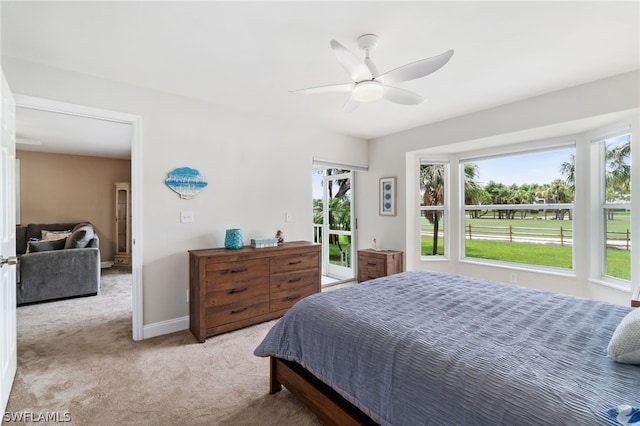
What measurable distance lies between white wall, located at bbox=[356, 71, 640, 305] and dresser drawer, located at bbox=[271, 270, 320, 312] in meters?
1.62

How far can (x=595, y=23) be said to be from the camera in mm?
1883

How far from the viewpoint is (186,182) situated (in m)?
3.04

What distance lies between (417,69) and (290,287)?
8.20 feet

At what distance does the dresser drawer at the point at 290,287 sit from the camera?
3.22 metres

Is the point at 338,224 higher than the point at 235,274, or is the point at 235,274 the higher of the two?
the point at 338,224

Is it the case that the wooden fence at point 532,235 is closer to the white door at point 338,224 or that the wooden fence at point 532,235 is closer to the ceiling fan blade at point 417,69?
the white door at point 338,224

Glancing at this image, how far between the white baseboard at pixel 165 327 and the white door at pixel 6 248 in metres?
0.90

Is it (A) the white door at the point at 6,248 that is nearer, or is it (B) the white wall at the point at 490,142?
(A) the white door at the point at 6,248

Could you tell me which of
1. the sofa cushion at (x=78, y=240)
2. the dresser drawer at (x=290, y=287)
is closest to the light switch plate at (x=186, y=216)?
the dresser drawer at (x=290, y=287)

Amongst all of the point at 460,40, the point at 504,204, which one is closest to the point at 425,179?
the point at 504,204

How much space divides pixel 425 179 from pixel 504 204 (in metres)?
1.13

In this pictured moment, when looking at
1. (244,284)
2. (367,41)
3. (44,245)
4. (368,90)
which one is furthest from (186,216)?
(44,245)

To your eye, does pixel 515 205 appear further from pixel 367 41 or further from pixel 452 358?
pixel 452 358

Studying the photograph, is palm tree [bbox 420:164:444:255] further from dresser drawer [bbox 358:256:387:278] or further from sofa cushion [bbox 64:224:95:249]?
sofa cushion [bbox 64:224:95:249]
